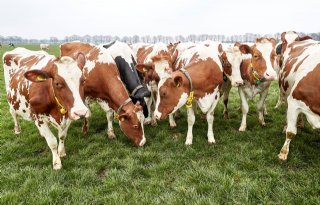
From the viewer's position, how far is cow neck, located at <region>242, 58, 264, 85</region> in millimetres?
6902

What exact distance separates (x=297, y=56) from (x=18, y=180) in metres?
6.41

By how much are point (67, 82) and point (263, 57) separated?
439 cm

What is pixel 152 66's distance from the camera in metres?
7.18

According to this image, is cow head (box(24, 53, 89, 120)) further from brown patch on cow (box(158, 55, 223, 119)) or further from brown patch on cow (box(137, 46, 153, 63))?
brown patch on cow (box(137, 46, 153, 63))

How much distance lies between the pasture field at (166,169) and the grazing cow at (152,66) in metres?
0.85

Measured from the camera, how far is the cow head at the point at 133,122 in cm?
651

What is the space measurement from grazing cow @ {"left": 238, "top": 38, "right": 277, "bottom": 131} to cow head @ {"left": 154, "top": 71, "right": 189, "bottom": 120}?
1.78 m

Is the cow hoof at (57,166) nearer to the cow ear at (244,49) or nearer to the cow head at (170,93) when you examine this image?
the cow head at (170,93)

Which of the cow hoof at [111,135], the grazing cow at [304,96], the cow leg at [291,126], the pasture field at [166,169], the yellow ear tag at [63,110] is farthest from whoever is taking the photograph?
the cow hoof at [111,135]

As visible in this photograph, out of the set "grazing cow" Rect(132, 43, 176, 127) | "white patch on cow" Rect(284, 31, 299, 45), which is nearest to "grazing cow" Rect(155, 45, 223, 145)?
"grazing cow" Rect(132, 43, 176, 127)

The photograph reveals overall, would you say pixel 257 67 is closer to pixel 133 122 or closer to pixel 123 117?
pixel 133 122

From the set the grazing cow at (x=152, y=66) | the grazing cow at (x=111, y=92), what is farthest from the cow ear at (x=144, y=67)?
the grazing cow at (x=111, y=92)

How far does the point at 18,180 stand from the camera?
17.5 ft

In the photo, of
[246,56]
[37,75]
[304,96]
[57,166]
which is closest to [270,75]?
[246,56]
